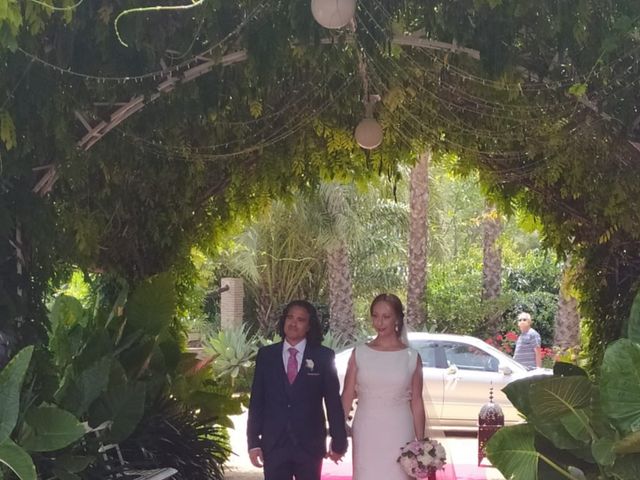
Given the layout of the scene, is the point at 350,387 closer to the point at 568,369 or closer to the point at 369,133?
the point at 568,369

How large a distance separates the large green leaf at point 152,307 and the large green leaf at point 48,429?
9.56 feet

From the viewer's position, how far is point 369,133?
8.23 meters

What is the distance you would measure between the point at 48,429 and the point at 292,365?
171 cm

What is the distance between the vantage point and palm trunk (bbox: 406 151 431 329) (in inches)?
793

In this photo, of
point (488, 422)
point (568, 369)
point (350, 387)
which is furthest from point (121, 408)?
point (488, 422)

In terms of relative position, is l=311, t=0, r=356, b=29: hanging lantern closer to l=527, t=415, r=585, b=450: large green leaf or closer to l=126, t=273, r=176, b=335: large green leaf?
l=527, t=415, r=585, b=450: large green leaf

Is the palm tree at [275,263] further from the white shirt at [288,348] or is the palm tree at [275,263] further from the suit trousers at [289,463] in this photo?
the suit trousers at [289,463]

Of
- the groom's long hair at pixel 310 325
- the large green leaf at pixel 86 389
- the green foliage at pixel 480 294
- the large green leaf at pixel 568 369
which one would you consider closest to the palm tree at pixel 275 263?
the green foliage at pixel 480 294

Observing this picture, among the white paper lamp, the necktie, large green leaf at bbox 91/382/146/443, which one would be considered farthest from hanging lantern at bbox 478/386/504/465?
large green leaf at bbox 91/382/146/443

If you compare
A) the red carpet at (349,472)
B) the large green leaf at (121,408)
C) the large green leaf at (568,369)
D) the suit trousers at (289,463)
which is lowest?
the red carpet at (349,472)

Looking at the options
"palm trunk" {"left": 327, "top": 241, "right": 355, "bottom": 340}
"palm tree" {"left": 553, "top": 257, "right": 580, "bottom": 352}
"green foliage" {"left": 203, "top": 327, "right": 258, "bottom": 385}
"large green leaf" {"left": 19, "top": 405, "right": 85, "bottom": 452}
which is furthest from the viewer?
"palm trunk" {"left": 327, "top": 241, "right": 355, "bottom": 340}

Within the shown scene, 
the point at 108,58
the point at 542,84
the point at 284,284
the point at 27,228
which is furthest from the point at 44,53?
the point at 284,284

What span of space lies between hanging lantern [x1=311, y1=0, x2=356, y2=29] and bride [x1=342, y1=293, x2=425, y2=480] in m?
1.91

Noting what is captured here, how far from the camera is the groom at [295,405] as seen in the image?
5988mm
